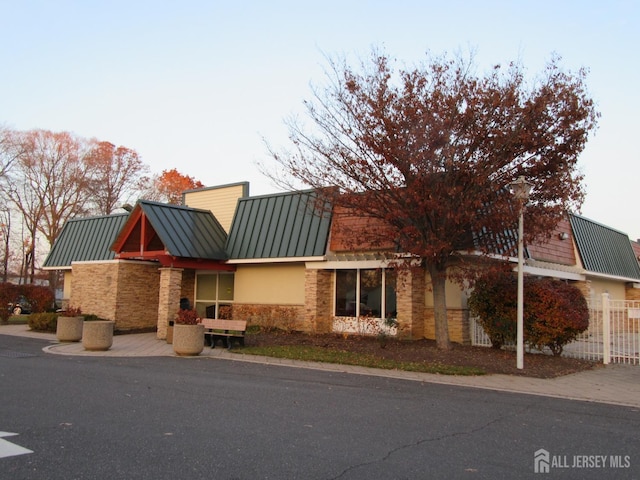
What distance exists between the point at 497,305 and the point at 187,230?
11723 mm

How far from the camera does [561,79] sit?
1338cm

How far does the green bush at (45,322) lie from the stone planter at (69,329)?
4202 millimetres

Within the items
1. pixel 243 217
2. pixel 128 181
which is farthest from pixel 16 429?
pixel 128 181

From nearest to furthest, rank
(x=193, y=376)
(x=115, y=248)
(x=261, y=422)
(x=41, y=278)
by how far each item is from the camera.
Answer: (x=261, y=422) → (x=193, y=376) → (x=115, y=248) → (x=41, y=278)

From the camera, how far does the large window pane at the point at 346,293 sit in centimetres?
1984

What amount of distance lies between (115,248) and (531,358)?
48.8 ft

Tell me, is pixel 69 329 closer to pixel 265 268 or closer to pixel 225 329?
pixel 225 329

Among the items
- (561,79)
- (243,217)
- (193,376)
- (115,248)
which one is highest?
(561,79)

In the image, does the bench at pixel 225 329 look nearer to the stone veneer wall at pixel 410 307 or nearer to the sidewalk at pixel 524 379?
the sidewalk at pixel 524 379

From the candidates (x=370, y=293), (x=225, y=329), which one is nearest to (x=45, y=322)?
(x=225, y=329)

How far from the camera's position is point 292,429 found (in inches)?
266

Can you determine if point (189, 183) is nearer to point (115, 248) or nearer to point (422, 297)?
point (115, 248)

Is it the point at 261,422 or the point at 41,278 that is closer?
the point at 261,422

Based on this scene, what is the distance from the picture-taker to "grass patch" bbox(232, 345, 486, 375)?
12.4 m
